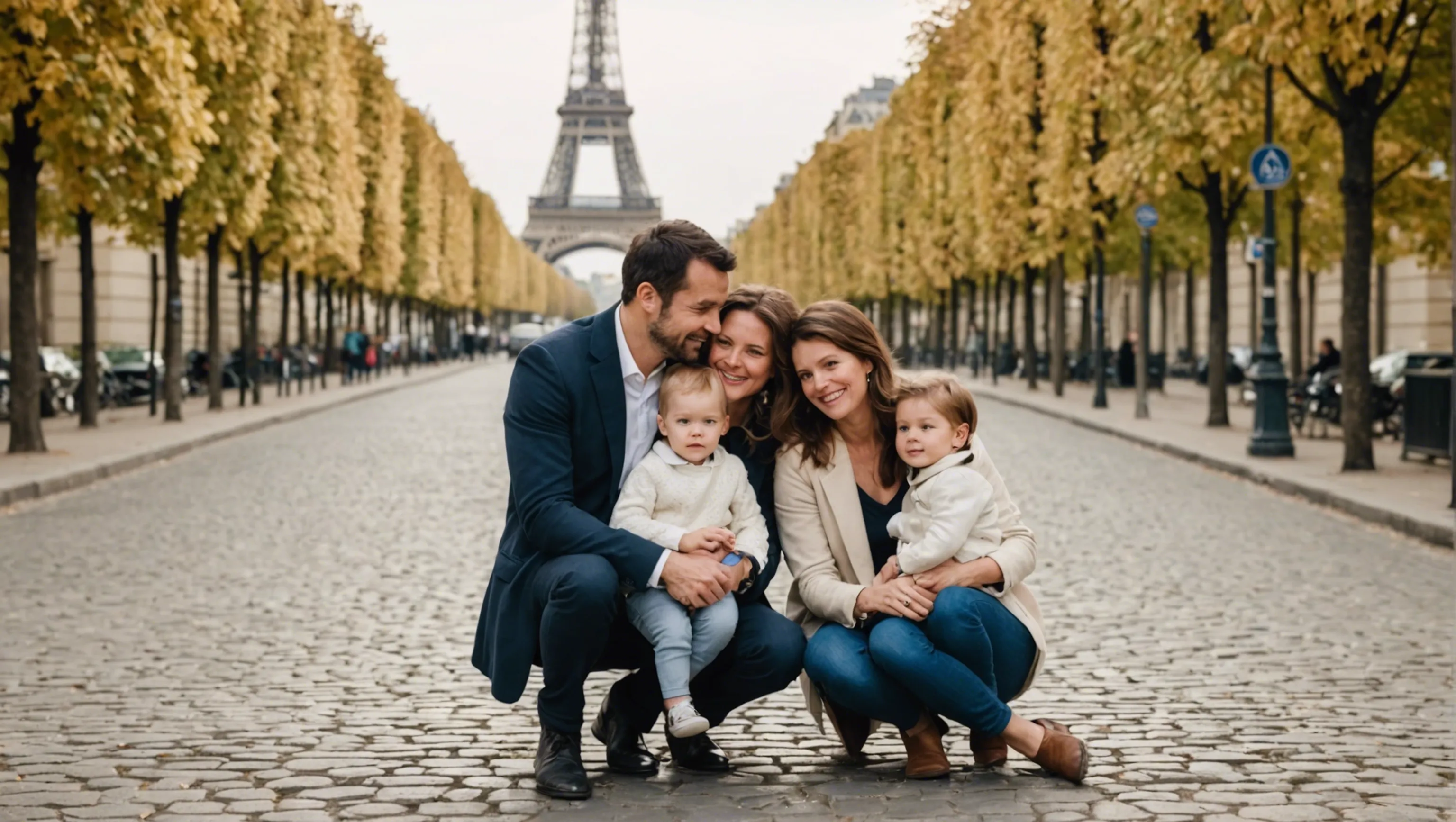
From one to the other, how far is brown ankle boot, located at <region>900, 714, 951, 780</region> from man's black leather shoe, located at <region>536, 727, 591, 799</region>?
3.12ft

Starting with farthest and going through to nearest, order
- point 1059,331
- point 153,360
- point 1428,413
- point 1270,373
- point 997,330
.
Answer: point 997,330
point 1059,331
point 153,360
point 1270,373
point 1428,413

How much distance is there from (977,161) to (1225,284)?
56.4ft

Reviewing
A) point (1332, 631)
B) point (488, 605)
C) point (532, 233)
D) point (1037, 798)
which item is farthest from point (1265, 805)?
point (532, 233)

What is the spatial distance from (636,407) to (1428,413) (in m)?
13.9

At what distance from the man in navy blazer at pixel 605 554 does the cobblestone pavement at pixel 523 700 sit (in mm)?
252

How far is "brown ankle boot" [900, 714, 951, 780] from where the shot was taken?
5.28m

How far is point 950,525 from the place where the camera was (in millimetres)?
5164

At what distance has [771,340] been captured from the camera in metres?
5.46

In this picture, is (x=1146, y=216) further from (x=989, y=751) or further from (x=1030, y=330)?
(x=989, y=751)

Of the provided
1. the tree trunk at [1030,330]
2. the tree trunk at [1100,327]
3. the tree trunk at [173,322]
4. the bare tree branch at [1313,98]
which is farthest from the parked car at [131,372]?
the bare tree branch at [1313,98]

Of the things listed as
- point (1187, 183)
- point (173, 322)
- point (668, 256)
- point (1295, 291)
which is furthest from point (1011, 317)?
point (668, 256)

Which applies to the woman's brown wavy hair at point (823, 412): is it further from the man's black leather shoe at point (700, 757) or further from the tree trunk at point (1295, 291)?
the tree trunk at point (1295, 291)

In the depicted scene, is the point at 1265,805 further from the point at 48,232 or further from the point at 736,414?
the point at 48,232

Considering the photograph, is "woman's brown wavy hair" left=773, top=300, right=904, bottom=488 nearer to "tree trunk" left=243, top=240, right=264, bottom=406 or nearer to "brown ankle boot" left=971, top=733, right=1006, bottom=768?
"brown ankle boot" left=971, top=733, right=1006, bottom=768
